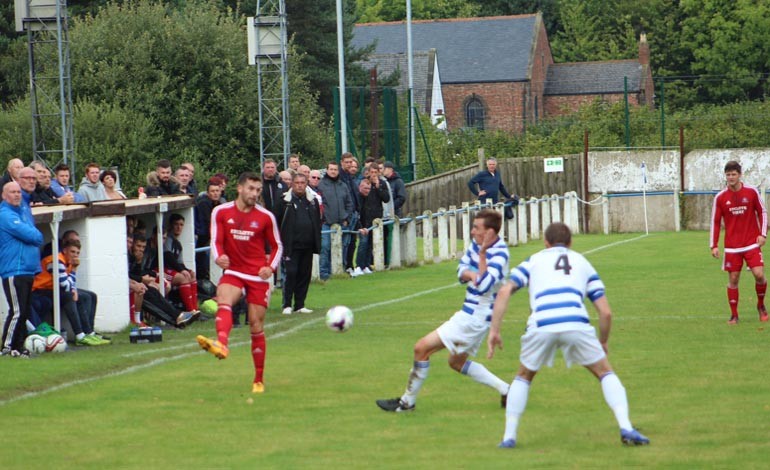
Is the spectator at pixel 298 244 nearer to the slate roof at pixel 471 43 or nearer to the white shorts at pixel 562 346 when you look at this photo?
the white shorts at pixel 562 346

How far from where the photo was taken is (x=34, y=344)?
15.5 metres

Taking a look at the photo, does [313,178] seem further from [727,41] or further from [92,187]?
[727,41]

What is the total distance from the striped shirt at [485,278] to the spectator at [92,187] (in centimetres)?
1023

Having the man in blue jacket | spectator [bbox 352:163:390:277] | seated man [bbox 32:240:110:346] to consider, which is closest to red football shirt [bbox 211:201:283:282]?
the man in blue jacket

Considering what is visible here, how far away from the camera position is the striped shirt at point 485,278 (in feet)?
35.5

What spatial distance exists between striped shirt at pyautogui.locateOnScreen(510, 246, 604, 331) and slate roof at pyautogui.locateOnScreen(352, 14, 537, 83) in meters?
71.4

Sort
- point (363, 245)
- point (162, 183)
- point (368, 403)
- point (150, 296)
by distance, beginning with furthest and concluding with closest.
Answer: point (363, 245) → point (162, 183) → point (150, 296) → point (368, 403)

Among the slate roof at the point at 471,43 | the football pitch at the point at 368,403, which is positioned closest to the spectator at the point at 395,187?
the football pitch at the point at 368,403

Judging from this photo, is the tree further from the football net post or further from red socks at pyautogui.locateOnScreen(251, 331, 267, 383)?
red socks at pyautogui.locateOnScreen(251, 331, 267, 383)

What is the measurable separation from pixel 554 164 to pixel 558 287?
110 feet

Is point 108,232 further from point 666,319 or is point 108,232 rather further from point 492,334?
point 492,334

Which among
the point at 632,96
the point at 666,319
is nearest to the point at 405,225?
the point at 666,319

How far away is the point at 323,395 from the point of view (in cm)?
1225

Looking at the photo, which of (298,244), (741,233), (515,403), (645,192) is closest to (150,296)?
(298,244)
